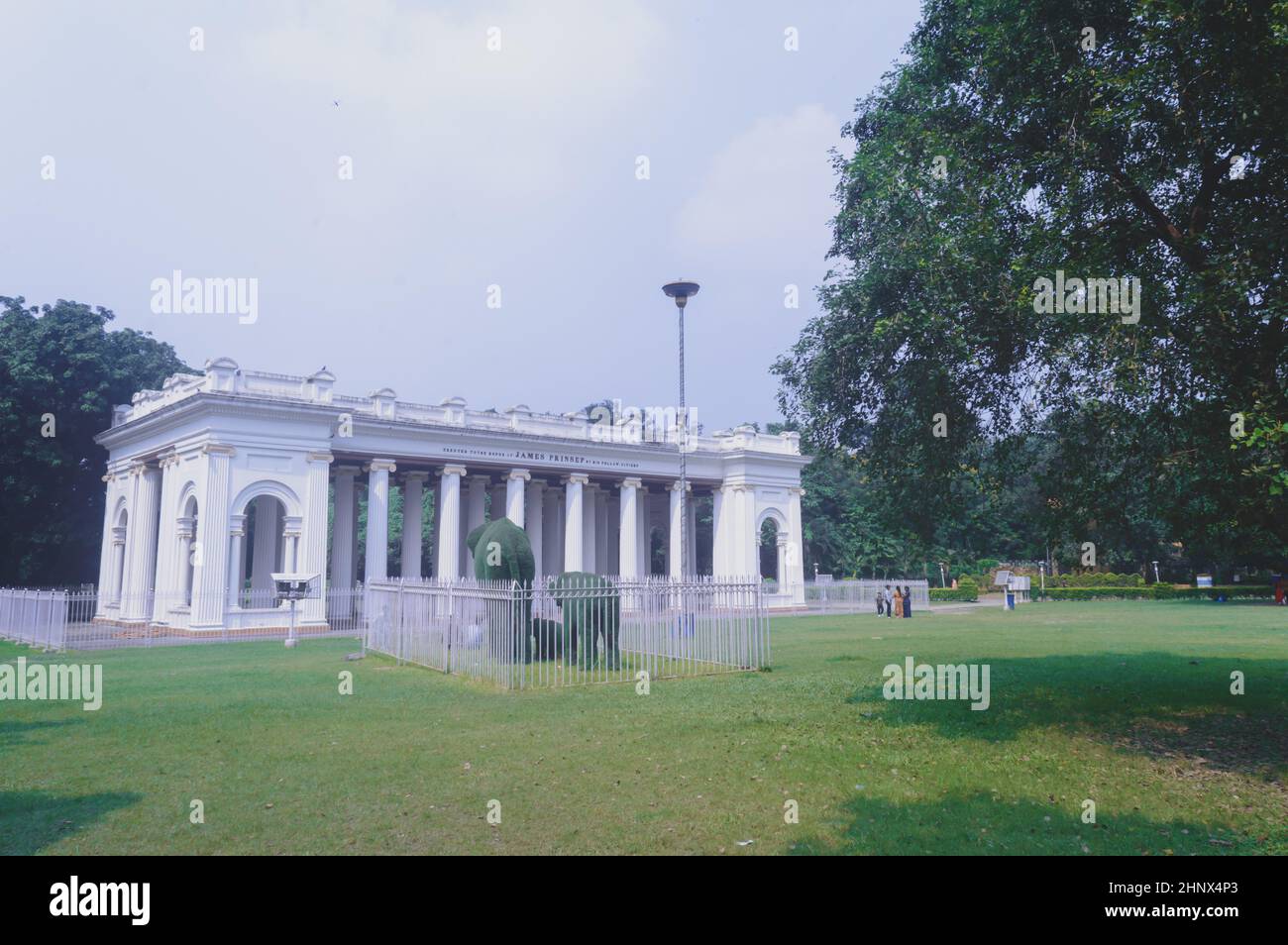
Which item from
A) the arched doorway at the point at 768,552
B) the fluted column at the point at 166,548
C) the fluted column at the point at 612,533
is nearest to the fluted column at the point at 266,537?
the fluted column at the point at 166,548

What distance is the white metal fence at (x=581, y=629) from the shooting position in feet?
47.4

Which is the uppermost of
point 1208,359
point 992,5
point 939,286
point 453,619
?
point 992,5

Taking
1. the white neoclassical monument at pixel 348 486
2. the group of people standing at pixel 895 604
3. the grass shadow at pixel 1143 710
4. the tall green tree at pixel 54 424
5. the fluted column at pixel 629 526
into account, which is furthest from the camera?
the fluted column at pixel 629 526

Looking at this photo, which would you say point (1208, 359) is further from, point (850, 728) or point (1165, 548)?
point (1165, 548)

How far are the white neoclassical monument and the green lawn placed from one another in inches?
580

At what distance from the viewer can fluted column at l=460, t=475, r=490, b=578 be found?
41.3 m

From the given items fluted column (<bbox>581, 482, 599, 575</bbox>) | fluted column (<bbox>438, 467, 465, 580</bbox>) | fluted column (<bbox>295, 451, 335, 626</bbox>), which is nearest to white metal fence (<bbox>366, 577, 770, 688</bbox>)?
fluted column (<bbox>295, 451, 335, 626</bbox>)

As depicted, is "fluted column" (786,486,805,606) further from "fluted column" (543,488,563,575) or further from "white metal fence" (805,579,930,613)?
"fluted column" (543,488,563,575)

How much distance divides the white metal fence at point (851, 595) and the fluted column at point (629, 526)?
397 inches

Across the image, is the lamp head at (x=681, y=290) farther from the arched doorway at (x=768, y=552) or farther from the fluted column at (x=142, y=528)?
the arched doorway at (x=768, y=552)

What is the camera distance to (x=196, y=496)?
28.7m

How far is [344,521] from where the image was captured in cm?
3712
